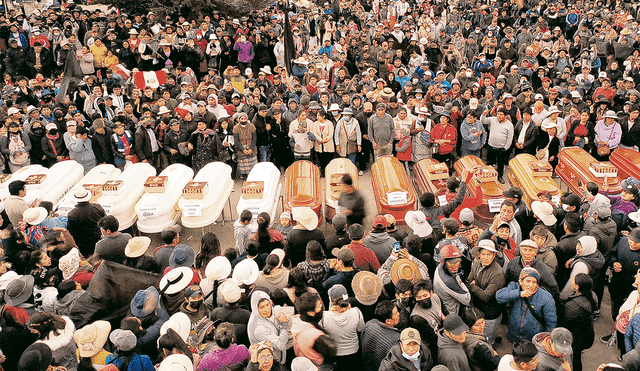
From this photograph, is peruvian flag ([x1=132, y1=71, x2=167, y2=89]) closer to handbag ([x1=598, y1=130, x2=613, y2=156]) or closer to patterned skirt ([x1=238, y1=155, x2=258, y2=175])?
patterned skirt ([x1=238, y1=155, x2=258, y2=175])

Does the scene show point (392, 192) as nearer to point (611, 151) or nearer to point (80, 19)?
point (611, 151)

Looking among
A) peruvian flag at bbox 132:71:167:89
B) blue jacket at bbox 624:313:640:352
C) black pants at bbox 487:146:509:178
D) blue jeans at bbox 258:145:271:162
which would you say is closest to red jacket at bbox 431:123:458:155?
black pants at bbox 487:146:509:178

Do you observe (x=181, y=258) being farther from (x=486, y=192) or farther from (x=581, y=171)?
(x=581, y=171)

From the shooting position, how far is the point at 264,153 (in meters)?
9.46

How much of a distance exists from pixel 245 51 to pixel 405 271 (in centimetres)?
1018

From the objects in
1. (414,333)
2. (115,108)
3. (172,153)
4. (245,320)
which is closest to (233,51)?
(115,108)

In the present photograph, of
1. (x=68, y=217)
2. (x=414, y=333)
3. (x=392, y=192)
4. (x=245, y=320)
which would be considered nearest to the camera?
(x=414, y=333)

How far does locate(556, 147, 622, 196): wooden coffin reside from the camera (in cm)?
724

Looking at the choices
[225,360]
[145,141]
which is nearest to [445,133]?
[145,141]

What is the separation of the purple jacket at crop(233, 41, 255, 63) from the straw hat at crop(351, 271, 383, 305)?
1023 centimetres

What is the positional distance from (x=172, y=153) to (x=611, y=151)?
7818mm

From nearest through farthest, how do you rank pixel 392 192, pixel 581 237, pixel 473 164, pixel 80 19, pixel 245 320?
pixel 245 320 → pixel 581 237 → pixel 392 192 → pixel 473 164 → pixel 80 19

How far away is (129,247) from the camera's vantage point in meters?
5.63

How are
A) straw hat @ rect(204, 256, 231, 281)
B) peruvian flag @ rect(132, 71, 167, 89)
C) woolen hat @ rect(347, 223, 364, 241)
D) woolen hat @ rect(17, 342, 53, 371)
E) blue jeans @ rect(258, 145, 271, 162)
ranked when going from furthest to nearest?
peruvian flag @ rect(132, 71, 167, 89), blue jeans @ rect(258, 145, 271, 162), woolen hat @ rect(347, 223, 364, 241), straw hat @ rect(204, 256, 231, 281), woolen hat @ rect(17, 342, 53, 371)
